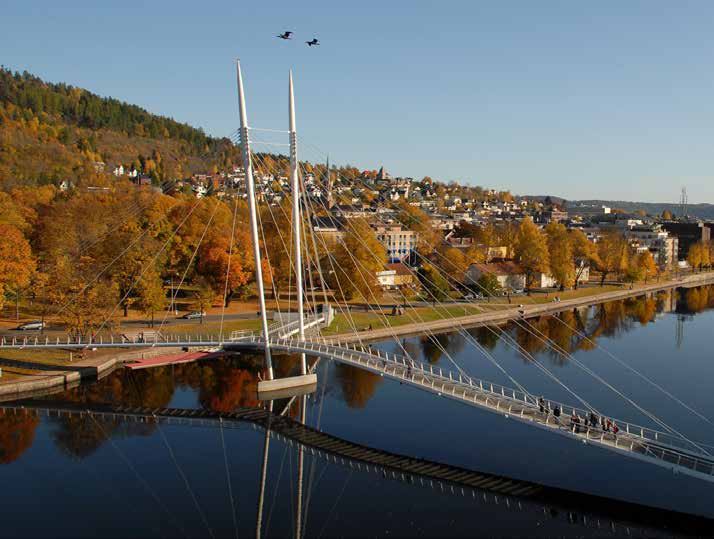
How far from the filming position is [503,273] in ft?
221

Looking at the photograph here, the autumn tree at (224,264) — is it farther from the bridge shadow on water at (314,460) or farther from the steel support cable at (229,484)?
the steel support cable at (229,484)

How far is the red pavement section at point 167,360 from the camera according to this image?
118ft

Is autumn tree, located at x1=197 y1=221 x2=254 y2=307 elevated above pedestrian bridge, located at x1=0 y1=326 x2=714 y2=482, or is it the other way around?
autumn tree, located at x1=197 y1=221 x2=254 y2=307

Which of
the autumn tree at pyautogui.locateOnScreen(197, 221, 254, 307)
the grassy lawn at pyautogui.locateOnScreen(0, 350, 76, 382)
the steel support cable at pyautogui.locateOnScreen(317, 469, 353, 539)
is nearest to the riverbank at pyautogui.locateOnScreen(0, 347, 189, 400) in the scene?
the grassy lawn at pyautogui.locateOnScreen(0, 350, 76, 382)

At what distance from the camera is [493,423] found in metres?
27.6

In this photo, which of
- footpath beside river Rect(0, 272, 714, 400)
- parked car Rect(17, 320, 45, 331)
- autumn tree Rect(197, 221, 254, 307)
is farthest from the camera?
autumn tree Rect(197, 221, 254, 307)

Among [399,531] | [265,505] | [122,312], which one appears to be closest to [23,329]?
[122,312]

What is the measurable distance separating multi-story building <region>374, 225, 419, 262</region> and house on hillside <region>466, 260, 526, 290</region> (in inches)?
509

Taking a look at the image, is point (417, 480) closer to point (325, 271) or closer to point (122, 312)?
point (122, 312)

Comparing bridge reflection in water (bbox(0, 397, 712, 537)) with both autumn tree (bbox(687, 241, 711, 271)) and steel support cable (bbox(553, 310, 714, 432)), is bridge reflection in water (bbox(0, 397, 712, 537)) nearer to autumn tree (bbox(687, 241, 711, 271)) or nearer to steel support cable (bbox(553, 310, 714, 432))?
steel support cable (bbox(553, 310, 714, 432))

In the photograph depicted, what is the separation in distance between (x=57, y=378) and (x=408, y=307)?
90.0ft

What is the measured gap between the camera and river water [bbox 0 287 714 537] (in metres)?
19.2

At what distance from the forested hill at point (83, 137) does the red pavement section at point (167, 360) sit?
54.7 meters

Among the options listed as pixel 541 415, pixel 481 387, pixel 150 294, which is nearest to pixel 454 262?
pixel 150 294
